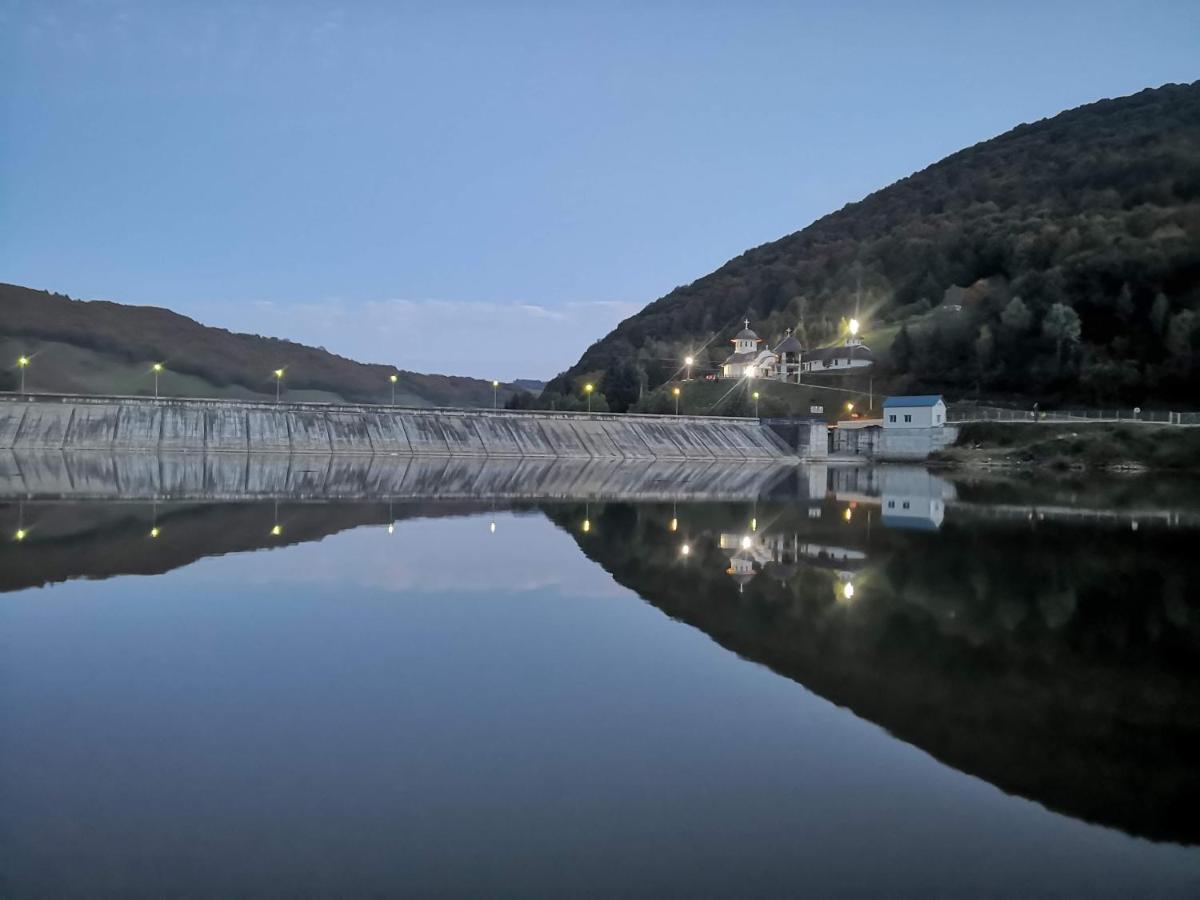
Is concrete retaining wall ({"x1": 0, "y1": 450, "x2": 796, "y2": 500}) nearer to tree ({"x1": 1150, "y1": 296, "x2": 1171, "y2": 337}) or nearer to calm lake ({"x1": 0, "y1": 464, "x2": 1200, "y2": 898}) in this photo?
calm lake ({"x1": 0, "y1": 464, "x2": 1200, "y2": 898})

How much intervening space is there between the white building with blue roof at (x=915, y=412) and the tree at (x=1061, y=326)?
63.7ft

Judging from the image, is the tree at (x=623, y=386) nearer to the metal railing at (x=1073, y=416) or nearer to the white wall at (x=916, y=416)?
the white wall at (x=916, y=416)

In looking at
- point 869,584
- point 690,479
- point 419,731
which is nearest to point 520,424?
point 690,479

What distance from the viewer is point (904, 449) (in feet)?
265

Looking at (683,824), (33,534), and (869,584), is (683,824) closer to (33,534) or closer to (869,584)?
(869,584)

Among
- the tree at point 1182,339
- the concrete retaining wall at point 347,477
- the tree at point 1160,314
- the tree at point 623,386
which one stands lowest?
the concrete retaining wall at point 347,477

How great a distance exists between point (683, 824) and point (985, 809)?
8.27 ft

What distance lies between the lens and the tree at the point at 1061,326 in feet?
300

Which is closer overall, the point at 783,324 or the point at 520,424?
the point at 520,424

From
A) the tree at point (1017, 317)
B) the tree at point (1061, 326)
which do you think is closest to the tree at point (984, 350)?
the tree at point (1017, 317)

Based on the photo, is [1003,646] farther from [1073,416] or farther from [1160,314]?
[1160,314]

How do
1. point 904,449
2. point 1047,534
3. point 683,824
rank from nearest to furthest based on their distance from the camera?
1. point 683,824
2. point 1047,534
3. point 904,449

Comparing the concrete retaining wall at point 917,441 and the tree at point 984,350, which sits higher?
the tree at point 984,350

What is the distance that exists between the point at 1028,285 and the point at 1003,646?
10093 centimetres
